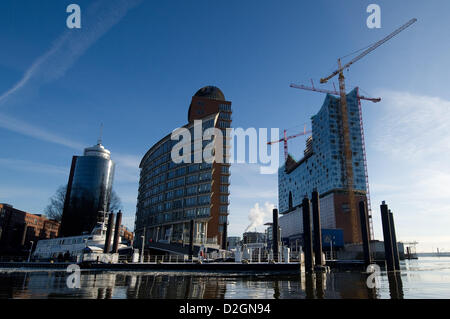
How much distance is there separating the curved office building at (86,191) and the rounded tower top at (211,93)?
2427 inches

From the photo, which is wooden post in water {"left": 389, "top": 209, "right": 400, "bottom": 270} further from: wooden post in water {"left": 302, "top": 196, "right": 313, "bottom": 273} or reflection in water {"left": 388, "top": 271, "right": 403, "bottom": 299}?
reflection in water {"left": 388, "top": 271, "right": 403, "bottom": 299}

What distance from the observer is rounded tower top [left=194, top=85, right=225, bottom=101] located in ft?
355

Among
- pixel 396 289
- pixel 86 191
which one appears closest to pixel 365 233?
pixel 396 289

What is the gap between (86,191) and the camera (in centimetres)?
14075

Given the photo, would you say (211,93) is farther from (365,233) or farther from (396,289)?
(396,289)

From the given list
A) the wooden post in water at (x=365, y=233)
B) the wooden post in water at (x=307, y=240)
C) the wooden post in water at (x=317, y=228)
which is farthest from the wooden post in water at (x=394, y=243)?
the wooden post in water at (x=307, y=240)

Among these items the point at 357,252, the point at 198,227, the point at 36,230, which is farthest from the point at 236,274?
the point at 36,230

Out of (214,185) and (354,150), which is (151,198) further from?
(354,150)

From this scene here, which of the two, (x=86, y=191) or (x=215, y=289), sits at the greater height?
(x=86, y=191)

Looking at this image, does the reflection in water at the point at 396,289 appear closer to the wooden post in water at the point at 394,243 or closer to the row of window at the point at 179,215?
the wooden post in water at the point at 394,243

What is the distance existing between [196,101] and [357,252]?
230 feet

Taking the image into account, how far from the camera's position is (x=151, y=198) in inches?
4306

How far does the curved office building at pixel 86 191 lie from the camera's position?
436 feet

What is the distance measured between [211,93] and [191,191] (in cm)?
3751
